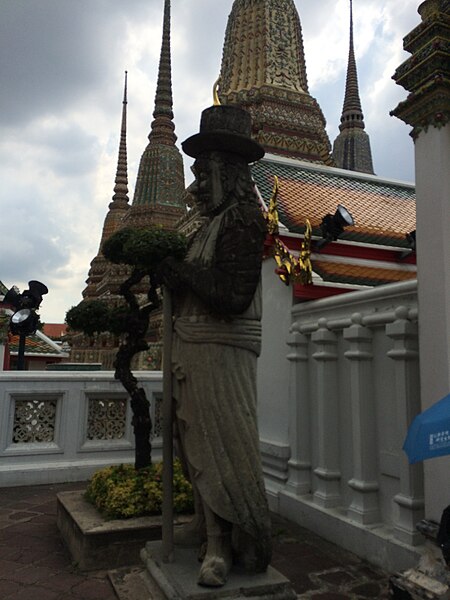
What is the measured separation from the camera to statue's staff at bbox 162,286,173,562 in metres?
3.25

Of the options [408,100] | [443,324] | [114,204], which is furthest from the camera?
[114,204]

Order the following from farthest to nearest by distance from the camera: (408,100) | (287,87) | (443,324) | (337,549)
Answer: (287,87)
(337,549)
(408,100)
(443,324)

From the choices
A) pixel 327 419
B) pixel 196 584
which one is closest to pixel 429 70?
pixel 327 419

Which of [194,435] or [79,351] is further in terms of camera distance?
[79,351]

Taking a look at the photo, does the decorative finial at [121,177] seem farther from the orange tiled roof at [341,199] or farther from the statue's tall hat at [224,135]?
the statue's tall hat at [224,135]

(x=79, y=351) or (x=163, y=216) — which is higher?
(x=163, y=216)

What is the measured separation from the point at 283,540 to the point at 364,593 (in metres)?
1.18

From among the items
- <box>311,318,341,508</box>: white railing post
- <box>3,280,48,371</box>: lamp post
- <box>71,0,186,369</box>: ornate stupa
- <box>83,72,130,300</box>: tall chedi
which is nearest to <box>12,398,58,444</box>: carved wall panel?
<box>3,280,48,371</box>: lamp post

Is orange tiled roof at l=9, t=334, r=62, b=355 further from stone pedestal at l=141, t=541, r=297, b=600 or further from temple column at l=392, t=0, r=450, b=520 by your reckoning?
temple column at l=392, t=0, r=450, b=520

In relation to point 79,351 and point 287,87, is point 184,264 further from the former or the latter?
point 79,351

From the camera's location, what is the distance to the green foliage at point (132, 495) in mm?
4465

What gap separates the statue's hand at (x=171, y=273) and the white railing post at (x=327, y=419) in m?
2.59

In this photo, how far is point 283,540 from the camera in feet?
16.5

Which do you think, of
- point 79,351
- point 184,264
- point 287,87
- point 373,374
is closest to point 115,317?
point 184,264
